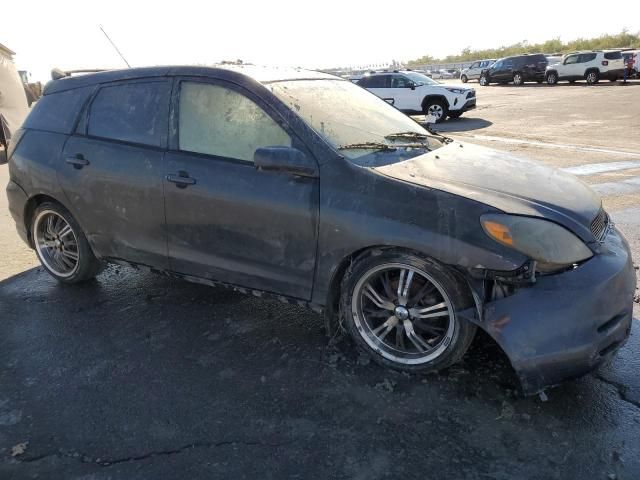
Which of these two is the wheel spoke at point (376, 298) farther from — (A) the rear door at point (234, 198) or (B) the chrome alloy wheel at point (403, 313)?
(A) the rear door at point (234, 198)

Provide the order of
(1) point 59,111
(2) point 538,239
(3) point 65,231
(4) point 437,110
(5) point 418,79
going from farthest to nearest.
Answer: (5) point 418,79 < (4) point 437,110 < (3) point 65,231 < (1) point 59,111 < (2) point 538,239

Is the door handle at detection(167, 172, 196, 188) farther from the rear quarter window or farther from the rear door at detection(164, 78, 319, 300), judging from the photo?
the rear quarter window

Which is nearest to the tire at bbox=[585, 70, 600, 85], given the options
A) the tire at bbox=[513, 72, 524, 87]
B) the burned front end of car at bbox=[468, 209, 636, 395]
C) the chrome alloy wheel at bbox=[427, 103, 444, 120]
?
the tire at bbox=[513, 72, 524, 87]

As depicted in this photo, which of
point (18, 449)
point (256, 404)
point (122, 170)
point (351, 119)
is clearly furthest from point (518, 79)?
point (18, 449)

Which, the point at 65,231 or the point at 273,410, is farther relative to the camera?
the point at 65,231

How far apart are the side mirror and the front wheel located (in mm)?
14621

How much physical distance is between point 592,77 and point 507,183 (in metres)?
33.1

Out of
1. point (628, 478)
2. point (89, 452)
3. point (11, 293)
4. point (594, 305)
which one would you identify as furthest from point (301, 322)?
point (11, 293)

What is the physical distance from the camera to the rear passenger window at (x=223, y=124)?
3332 millimetres

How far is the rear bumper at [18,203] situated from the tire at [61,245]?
98 millimetres

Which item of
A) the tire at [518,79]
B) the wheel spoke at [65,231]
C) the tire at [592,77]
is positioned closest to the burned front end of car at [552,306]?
the wheel spoke at [65,231]

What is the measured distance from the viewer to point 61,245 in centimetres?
454

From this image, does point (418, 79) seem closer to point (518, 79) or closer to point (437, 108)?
point (437, 108)

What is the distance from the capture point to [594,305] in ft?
8.62
